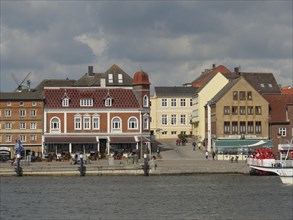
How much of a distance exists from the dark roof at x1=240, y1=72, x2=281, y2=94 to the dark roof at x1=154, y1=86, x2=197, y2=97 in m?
14.3

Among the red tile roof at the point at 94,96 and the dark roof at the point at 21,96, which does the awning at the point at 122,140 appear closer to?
the red tile roof at the point at 94,96

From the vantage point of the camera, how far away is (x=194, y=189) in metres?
74.8

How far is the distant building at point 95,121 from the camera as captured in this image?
111812mm

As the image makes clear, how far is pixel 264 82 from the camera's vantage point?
126 m

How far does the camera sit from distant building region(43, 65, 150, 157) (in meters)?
112

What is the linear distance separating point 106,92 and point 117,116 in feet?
12.5

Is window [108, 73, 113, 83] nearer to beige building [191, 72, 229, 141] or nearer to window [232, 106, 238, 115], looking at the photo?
beige building [191, 72, 229, 141]

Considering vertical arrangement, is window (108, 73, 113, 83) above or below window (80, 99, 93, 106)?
above

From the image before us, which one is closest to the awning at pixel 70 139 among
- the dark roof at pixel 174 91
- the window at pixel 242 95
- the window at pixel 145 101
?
the window at pixel 145 101

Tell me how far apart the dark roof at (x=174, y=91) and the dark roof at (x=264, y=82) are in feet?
46.9

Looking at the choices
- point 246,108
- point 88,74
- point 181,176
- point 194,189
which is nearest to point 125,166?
point 181,176

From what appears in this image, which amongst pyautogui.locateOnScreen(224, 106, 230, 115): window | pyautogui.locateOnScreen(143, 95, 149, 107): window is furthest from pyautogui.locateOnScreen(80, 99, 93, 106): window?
pyautogui.locateOnScreen(224, 106, 230, 115): window

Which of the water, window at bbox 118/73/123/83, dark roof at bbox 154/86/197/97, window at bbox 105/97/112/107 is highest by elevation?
window at bbox 118/73/123/83

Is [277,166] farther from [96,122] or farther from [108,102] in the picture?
[96,122]
